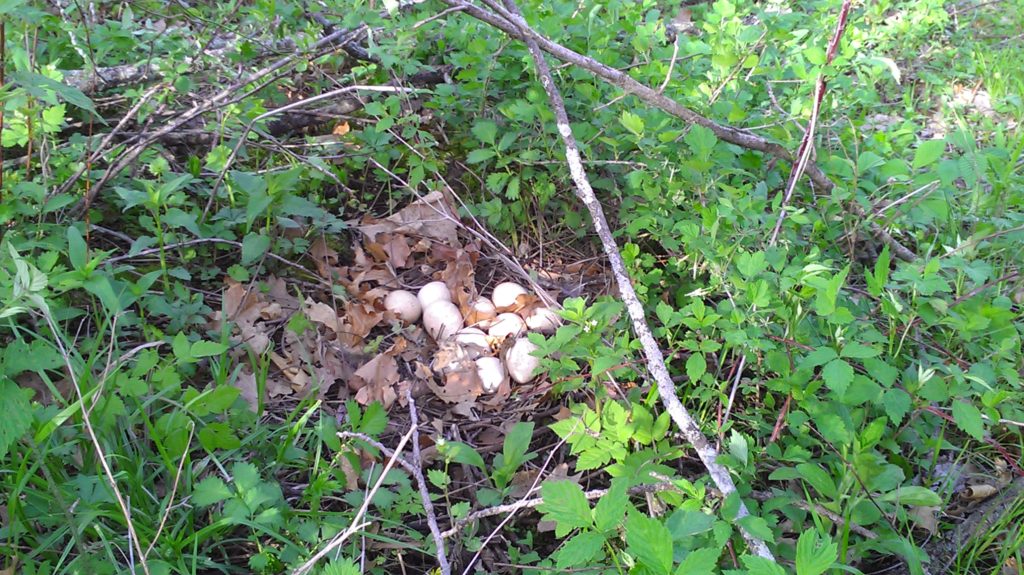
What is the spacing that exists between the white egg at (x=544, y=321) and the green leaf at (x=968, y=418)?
3.88 feet

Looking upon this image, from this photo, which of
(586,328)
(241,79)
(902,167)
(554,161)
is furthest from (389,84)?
(902,167)

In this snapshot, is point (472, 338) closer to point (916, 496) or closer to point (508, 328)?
point (508, 328)

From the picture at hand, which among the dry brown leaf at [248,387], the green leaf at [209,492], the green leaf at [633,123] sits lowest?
the dry brown leaf at [248,387]

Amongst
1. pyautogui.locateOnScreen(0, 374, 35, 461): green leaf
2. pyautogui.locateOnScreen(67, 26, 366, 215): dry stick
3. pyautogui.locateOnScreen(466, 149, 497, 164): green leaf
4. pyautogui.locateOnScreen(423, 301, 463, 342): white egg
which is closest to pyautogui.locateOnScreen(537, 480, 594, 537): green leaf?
pyautogui.locateOnScreen(0, 374, 35, 461): green leaf

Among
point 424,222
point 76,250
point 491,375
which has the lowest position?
point 491,375

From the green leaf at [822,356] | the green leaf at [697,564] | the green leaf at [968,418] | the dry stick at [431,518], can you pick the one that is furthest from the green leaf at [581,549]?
the green leaf at [968,418]

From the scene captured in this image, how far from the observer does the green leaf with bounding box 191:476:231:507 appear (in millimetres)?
1592

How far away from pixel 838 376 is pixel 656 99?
3.75 feet

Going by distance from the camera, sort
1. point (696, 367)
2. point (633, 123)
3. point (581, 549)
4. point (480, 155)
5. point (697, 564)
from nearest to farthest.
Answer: point (697, 564) → point (581, 549) → point (696, 367) → point (633, 123) → point (480, 155)

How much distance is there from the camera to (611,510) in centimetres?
128

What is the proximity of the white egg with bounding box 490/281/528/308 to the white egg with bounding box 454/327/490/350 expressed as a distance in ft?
0.47

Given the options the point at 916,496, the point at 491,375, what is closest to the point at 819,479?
the point at 916,496

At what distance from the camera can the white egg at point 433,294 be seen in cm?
Answer: 250

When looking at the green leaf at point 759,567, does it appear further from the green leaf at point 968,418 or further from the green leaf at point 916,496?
the green leaf at point 968,418
